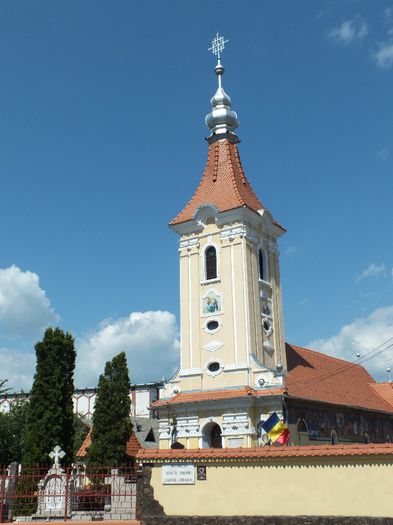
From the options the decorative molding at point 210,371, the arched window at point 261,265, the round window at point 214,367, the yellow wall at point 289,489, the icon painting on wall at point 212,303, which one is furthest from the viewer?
the arched window at point 261,265

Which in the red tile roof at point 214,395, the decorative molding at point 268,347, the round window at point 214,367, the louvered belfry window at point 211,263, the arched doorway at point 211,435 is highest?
the louvered belfry window at point 211,263

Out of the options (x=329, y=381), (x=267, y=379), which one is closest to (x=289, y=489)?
(x=267, y=379)

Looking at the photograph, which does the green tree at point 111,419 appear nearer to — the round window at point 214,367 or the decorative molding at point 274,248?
the round window at point 214,367

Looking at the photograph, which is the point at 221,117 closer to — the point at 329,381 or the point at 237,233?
the point at 237,233

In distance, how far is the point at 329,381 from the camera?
37.5 meters

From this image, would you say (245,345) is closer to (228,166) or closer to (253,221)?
(253,221)

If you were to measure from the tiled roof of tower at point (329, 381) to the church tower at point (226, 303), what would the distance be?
136 centimetres

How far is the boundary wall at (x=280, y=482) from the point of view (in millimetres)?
14227

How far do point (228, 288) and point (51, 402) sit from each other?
10572mm

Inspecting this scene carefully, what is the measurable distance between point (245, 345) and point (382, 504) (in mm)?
17489

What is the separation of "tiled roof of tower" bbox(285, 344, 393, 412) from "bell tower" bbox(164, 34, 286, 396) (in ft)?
4.69

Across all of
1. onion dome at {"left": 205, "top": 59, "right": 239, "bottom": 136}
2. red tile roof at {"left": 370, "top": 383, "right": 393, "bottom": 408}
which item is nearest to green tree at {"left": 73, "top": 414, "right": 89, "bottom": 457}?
red tile roof at {"left": 370, "top": 383, "right": 393, "bottom": 408}

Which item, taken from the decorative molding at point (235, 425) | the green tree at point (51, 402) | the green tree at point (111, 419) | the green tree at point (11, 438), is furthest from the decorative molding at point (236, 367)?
the green tree at point (11, 438)

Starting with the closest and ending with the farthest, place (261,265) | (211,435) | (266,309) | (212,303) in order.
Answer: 1. (211,435)
2. (212,303)
3. (266,309)
4. (261,265)
